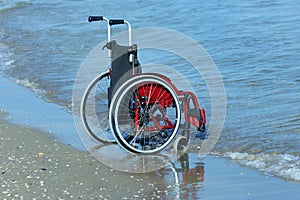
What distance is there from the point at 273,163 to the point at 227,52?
19.6 ft

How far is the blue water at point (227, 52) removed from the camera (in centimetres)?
734

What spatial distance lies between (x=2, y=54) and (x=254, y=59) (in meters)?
5.35

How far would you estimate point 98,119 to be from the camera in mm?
8188

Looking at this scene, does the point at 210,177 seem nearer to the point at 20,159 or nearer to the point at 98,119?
the point at 20,159

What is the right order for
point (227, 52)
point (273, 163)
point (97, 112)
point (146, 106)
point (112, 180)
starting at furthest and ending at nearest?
point (227, 52), point (97, 112), point (146, 106), point (273, 163), point (112, 180)

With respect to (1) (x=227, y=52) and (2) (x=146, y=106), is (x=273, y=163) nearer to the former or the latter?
(2) (x=146, y=106)

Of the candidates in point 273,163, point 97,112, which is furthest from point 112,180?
point 97,112

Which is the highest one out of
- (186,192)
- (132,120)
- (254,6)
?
(254,6)

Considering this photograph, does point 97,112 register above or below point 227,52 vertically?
below

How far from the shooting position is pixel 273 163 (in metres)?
6.45

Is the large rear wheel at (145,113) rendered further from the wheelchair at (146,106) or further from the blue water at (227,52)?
the blue water at (227,52)

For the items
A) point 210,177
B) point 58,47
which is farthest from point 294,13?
point 210,177

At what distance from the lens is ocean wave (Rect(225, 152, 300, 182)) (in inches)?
241

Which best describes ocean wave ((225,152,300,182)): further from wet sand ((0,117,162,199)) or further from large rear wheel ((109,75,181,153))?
wet sand ((0,117,162,199))
